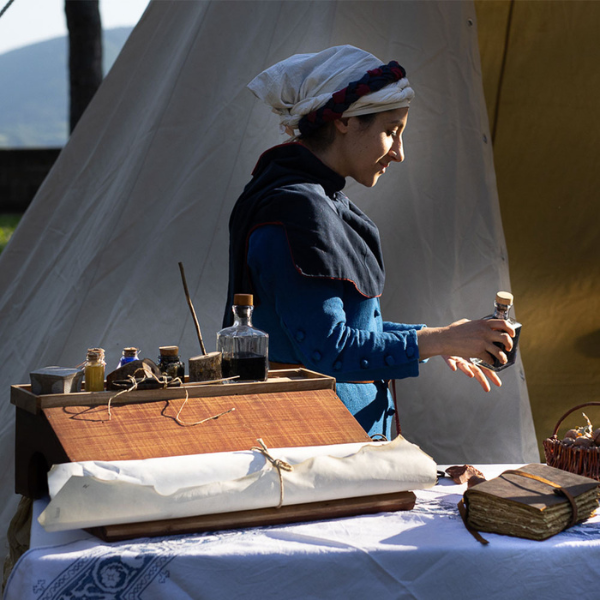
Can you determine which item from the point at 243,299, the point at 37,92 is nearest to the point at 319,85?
the point at 243,299

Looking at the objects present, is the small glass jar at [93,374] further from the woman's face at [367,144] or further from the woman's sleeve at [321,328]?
the woman's face at [367,144]

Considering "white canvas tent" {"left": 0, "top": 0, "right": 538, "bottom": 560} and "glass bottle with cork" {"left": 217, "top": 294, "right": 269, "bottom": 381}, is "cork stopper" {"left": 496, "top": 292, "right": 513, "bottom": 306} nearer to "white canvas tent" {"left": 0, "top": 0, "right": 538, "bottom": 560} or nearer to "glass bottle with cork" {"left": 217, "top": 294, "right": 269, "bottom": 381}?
"glass bottle with cork" {"left": 217, "top": 294, "right": 269, "bottom": 381}

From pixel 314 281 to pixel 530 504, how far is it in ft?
1.88

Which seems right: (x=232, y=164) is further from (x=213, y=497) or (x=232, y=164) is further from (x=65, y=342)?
(x=213, y=497)

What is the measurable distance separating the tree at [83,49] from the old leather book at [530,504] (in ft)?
18.5

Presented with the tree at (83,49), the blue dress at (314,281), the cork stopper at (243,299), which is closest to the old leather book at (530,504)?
the blue dress at (314,281)

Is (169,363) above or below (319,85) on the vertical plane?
below

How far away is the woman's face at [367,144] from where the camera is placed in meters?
1.67

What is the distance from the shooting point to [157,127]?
8.79ft

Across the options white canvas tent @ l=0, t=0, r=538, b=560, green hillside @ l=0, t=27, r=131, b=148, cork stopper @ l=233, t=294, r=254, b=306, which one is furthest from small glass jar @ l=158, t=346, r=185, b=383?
green hillside @ l=0, t=27, r=131, b=148

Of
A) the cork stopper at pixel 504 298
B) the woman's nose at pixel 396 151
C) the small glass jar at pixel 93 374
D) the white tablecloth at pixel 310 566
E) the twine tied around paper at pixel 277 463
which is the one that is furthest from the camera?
the woman's nose at pixel 396 151

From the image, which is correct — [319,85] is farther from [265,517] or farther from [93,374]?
[265,517]

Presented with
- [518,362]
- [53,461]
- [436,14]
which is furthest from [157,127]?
[53,461]

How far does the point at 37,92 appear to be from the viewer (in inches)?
4779
